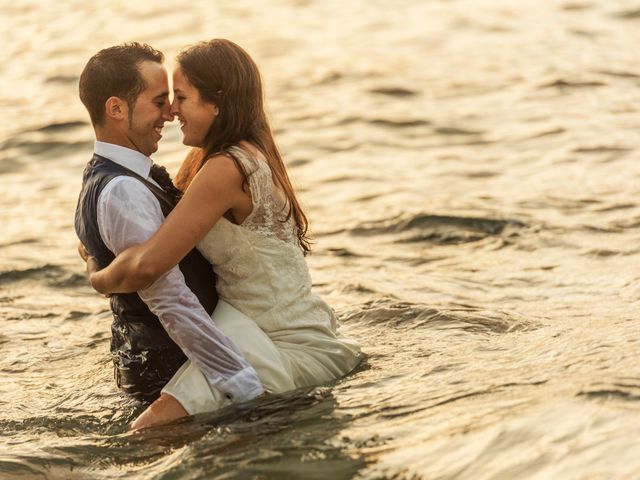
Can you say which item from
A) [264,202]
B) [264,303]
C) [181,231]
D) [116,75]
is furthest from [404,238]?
[181,231]

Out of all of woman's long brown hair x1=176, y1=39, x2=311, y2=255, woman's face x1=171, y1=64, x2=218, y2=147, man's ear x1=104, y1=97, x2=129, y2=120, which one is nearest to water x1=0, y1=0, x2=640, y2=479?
woman's long brown hair x1=176, y1=39, x2=311, y2=255

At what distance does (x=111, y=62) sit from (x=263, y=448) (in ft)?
5.78

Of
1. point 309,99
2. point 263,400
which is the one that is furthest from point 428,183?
point 263,400

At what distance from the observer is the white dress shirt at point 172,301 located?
5160mm

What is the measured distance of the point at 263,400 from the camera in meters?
5.38

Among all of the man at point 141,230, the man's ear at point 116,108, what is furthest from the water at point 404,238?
the man's ear at point 116,108

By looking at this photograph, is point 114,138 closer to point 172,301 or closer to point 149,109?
point 149,109

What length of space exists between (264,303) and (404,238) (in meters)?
4.31

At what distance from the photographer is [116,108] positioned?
5422mm

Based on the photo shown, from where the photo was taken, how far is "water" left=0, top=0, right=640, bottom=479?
5.09m

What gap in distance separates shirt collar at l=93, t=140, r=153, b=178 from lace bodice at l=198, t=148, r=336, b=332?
16.4 inches

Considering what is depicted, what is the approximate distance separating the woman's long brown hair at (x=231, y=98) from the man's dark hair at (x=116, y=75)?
0.65 feet

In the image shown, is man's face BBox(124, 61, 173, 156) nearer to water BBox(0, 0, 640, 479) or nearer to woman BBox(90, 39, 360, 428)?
woman BBox(90, 39, 360, 428)

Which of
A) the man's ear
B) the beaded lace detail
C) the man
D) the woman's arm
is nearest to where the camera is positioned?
the woman's arm
